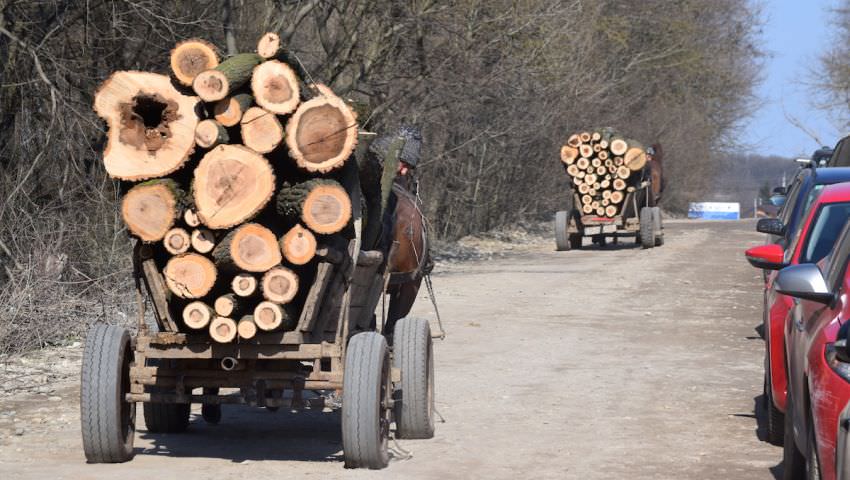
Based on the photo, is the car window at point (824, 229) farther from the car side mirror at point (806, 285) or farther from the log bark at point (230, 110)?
the log bark at point (230, 110)

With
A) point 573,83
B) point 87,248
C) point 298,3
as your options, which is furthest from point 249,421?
point 573,83

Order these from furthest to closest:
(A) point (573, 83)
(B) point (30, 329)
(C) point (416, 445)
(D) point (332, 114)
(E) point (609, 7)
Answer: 1. (E) point (609, 7)
2. (A) point (573, 83)
3. (B) point (30, 329)
4. (C) point (416, 445)
5. (D) point (332, 114)

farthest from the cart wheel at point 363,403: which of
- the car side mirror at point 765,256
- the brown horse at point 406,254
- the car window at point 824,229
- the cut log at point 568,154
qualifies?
the cut log at point 568,154

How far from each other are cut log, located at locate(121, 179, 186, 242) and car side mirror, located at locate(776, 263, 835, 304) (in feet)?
10.4

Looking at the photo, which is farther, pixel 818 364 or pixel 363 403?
pixel 363 403

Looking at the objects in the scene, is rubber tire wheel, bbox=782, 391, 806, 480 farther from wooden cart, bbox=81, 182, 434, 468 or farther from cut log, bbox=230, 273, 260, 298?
cut log, bbox=230, 273, 260, 298

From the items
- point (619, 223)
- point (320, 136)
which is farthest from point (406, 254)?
point (619, 223)

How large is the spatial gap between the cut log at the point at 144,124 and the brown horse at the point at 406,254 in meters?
2.48

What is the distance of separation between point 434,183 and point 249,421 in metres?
22.3

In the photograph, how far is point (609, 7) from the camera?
47.6 m

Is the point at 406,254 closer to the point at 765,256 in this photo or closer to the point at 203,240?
the point at 765,256

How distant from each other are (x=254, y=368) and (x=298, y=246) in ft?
2.63

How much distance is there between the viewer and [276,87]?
7.94 meters

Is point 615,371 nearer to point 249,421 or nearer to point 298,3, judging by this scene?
point 249,421
